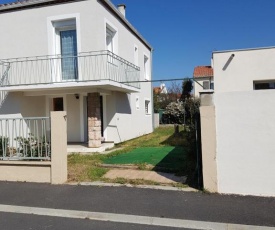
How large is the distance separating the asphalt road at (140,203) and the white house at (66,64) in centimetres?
634

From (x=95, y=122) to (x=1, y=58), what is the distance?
579 centimetres

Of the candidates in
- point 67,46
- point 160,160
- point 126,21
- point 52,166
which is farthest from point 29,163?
point 126,21

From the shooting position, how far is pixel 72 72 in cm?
1320

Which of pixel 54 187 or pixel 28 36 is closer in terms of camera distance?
pixel 54 187

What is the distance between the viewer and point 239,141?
5660 millimetres

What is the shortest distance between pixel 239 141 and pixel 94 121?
822cm

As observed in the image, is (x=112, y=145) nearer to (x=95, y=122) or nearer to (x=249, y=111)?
(x=95, y=122)

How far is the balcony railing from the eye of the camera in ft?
40.7

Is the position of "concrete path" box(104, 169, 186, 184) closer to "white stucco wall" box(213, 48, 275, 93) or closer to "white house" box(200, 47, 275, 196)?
"white house" box(200, 47, 275, 196)

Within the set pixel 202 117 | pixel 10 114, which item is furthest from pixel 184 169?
pixel 10 114

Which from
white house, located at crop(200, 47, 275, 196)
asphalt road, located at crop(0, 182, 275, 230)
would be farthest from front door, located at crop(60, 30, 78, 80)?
white house, located at crop(200, 47, 275, 196)

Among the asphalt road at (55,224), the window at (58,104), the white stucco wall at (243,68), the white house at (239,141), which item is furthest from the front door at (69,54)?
the asphalt road at (55,224)

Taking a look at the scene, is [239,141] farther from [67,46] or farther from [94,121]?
[67,46]

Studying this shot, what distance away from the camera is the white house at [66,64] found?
12.5m
